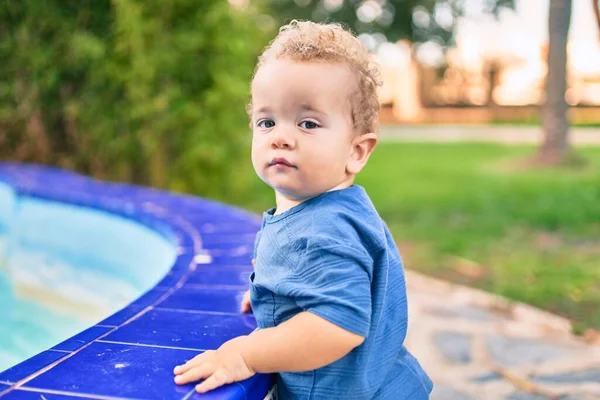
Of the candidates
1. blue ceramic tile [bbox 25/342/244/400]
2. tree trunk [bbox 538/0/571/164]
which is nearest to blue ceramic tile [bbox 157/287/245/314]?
blue ceramic tile [bbox 25/342/244/400]

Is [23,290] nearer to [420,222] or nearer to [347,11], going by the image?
[420,222]

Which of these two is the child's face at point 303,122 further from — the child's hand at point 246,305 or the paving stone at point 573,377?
the paving stone at point 573,377

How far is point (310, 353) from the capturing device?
1.33m

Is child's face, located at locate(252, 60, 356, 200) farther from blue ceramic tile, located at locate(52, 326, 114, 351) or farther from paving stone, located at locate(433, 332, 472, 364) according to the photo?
paving stone, located at locate(433, 332, 472, 364)

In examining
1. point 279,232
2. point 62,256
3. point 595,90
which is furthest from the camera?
point 595,90

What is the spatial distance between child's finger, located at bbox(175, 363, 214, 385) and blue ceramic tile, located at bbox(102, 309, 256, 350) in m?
0.21

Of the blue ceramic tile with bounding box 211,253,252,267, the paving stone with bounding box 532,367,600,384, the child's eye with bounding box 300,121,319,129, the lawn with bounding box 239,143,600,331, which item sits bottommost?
the lawn with bounding box 239,143,600,331

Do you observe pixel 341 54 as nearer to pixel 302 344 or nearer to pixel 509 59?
pixel 302 344

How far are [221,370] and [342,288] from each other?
0.35 meters

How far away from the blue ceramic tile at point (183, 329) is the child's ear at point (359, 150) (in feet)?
1.93

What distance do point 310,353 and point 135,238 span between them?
8.92ft

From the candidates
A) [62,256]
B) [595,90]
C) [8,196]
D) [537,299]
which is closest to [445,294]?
[537,299]

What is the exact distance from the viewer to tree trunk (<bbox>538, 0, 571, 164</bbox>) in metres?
8.40

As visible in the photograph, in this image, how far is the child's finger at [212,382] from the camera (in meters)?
1.41
